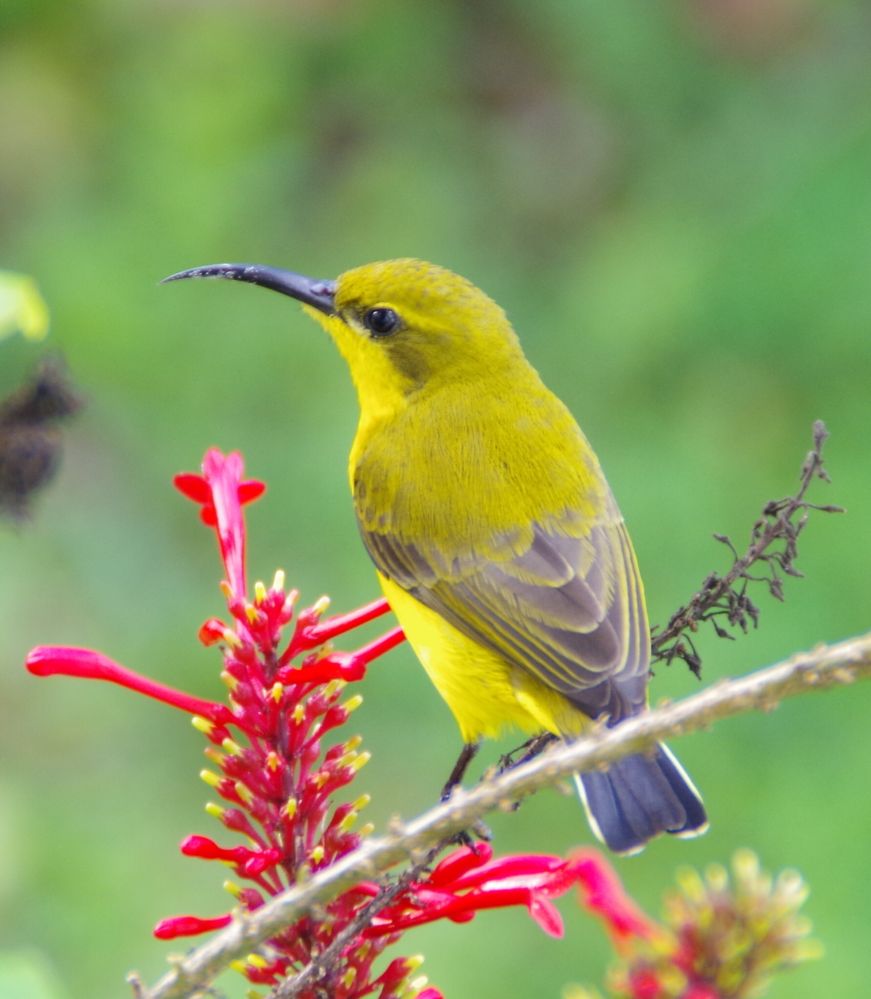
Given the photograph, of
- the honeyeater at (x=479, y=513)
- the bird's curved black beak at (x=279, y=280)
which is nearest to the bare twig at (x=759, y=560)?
the honeyeater at (x=479, y=513)

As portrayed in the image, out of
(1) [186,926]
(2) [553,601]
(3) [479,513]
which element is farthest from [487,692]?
(1) [186,926]

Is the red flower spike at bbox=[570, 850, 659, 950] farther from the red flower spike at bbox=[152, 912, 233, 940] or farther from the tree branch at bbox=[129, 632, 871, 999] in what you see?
the tree branch at bbox=[129, 632, 871, 999]

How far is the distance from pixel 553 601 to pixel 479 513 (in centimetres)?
24

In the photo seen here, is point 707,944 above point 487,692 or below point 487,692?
below

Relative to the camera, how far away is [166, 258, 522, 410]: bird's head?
10.2 ft

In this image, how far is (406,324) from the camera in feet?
10.3

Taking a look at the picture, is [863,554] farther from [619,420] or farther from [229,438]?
[229,438]

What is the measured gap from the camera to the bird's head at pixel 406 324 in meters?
3.11

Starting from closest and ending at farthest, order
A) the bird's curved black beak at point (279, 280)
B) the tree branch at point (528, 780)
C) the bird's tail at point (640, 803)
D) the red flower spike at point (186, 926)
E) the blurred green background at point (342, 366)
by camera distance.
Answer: the tree branch at point (528, 780) < the red flower spike at point (186, 926) < the bird's tail at point (640, 803) < the bird's curved black beak at point (279, 280) < the blurred green background at point (342, 366)

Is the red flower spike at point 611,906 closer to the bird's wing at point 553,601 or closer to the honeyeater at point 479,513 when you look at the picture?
the honeyeater at point 479,513

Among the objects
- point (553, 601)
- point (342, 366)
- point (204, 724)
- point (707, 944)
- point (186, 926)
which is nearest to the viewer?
point (186, 926)

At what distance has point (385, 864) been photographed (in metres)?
1.24

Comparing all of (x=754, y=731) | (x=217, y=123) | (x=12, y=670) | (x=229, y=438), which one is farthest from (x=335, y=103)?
(x=754, y=731)

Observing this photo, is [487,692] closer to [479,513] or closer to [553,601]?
[553,601]
